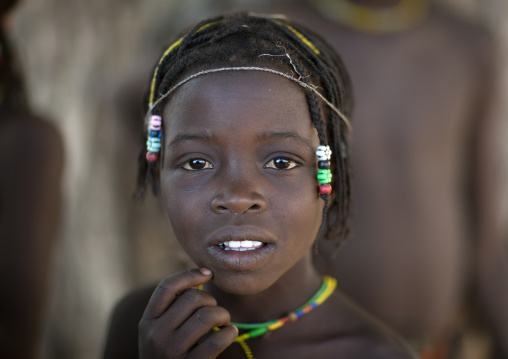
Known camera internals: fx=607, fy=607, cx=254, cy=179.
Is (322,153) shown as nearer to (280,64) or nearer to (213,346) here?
(280,64)

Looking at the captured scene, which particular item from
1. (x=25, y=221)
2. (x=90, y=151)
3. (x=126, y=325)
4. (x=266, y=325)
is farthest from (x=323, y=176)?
(x=90, y=151)

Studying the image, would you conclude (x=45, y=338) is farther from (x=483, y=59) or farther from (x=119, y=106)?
(x=483, y=59)

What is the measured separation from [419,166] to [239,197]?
131 cm

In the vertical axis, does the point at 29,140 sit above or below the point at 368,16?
below

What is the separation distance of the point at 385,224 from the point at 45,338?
204cm

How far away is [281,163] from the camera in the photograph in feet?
4.97

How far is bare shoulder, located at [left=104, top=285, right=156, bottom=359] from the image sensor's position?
1705mm

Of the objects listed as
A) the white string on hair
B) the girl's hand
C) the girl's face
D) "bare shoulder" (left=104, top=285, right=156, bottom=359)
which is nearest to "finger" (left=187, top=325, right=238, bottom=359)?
the girl's hand

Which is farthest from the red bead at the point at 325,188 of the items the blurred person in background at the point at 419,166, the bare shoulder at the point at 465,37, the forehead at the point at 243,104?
the bare shoulder at the point at 465,37

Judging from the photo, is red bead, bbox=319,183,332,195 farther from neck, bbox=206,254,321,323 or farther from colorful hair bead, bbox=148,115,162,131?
colorful hair bead, bbox=148,115,162,131

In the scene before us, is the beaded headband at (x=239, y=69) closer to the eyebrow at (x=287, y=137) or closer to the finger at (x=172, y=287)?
the eyebrow at (x=287, y=137)

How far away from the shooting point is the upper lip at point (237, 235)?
4.70 feet

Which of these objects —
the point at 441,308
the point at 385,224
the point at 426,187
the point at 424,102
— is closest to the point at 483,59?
the point at 424,102

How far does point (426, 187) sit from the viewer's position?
99.0 inches
